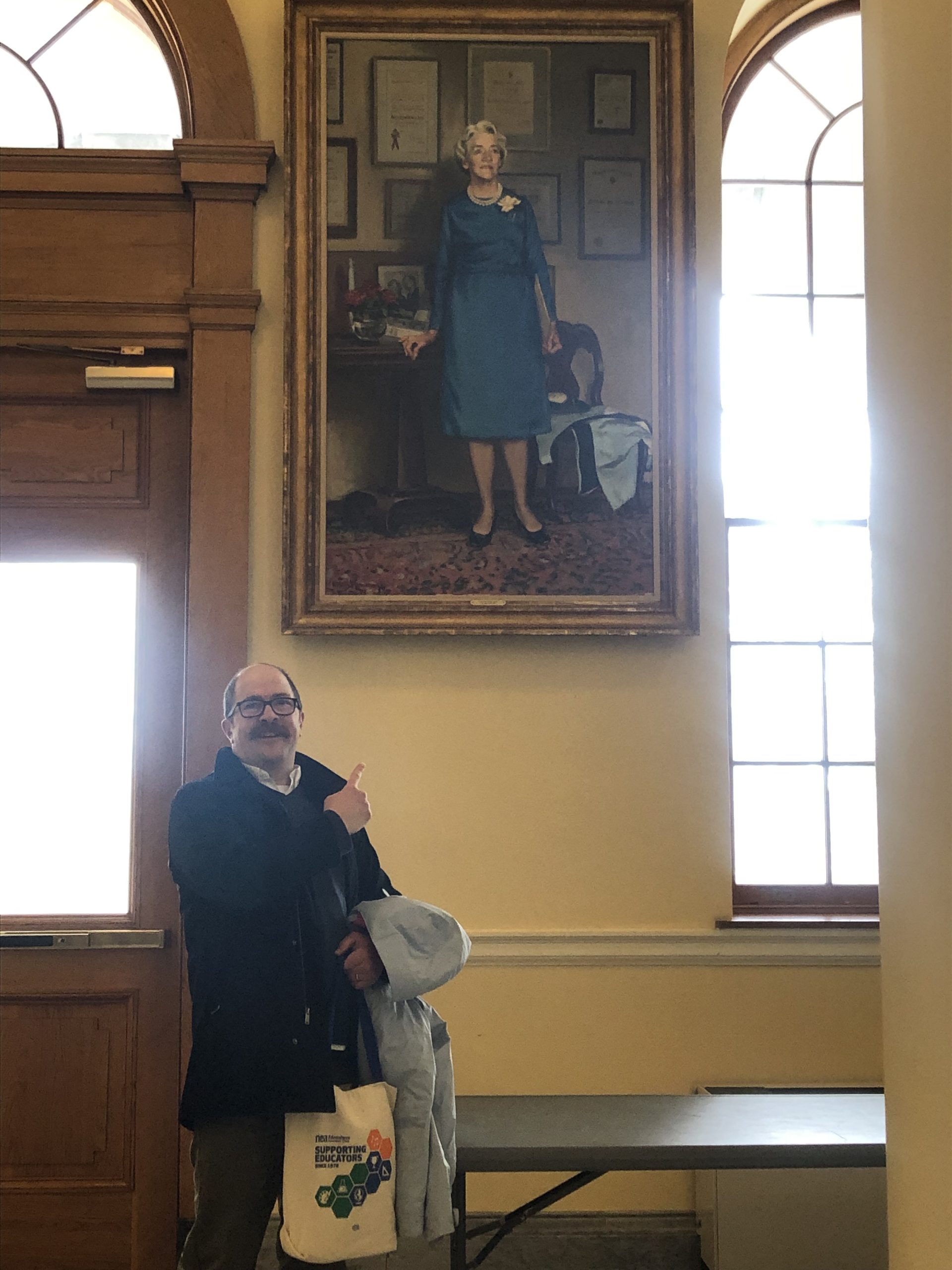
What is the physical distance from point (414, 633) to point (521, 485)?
608 mm

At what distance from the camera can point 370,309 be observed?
13.1 ft

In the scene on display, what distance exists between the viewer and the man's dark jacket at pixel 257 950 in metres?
2.49

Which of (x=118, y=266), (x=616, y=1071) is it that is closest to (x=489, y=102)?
(x=118, y=266)

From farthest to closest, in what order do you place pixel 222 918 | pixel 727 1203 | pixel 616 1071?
pixel 616 1071 < pixel 727 1203 < pixel 222 918

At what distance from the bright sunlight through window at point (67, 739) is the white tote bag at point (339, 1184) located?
1.65 metres

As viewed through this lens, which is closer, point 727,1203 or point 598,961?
point 727,1203

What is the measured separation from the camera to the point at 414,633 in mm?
3893

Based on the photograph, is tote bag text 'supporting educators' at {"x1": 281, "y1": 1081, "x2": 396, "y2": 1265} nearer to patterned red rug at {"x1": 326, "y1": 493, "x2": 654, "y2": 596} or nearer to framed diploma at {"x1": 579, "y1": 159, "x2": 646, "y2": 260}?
patterned red rug at {"x1": 326, "y1": 493, "x2": 654, "y2": 596}

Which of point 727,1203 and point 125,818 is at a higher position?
point 125,818

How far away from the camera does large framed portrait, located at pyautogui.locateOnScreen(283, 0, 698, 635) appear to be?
12.9 ft

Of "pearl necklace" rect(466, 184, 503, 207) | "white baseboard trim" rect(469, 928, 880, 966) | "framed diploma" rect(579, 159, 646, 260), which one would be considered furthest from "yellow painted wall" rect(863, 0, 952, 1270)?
"pearl necklace" rect(466, 184, 503, 207)

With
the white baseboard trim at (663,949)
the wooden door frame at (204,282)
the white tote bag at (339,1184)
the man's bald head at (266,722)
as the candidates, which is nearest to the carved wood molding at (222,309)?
the wooden door frame at (204,282)

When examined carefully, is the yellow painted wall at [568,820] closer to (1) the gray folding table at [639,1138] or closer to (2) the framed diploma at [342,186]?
(2) the framed diploma at [342,186]

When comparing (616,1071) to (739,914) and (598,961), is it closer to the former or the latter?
(598,961)
